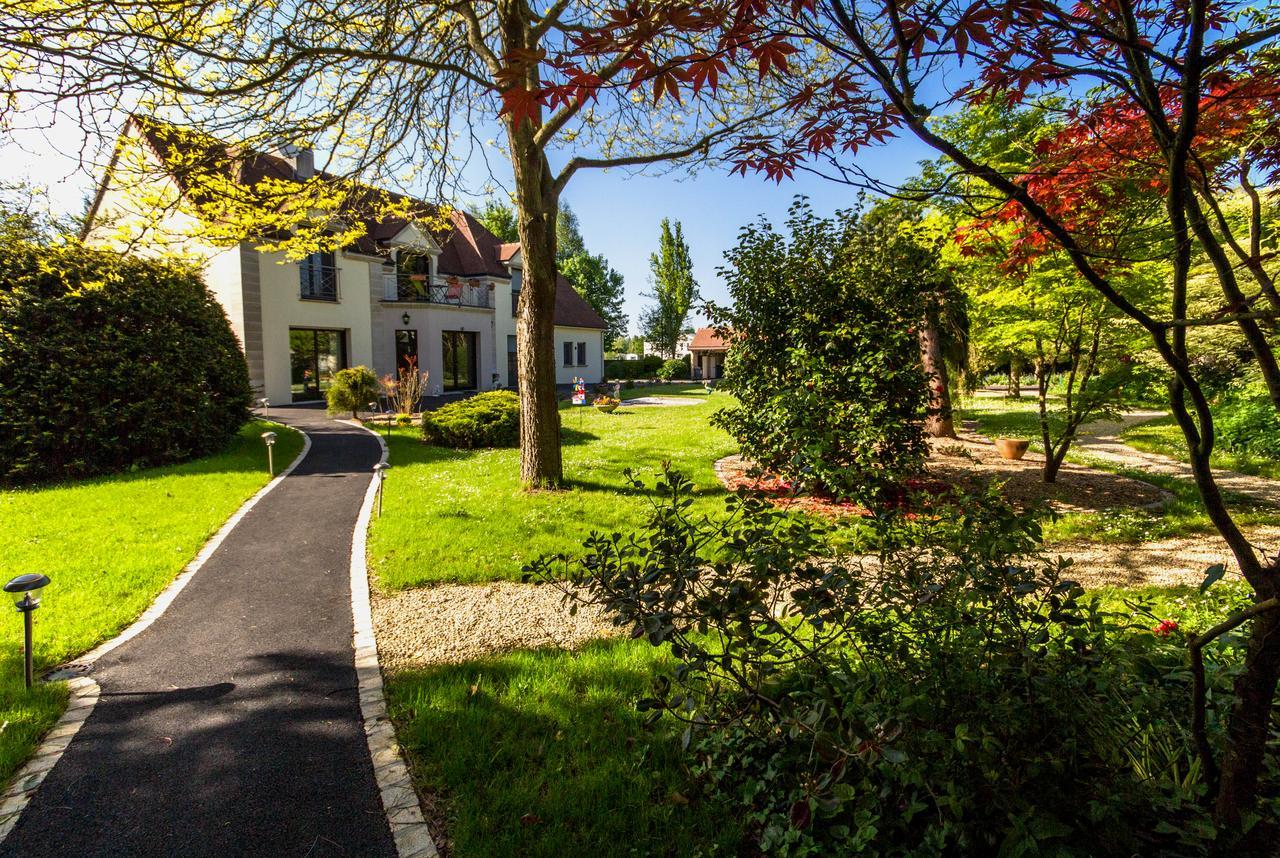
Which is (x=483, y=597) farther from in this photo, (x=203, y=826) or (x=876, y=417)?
(x=876, y=417)

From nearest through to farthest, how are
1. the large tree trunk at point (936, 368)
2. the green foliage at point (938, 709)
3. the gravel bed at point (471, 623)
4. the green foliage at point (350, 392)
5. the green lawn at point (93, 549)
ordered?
the green foliage at point (938, 709)
the green lawn at point (93, 549)
the gravel bed at point (471, 623)
the large tree trunk at point (936, 368)
the green foliage at point (350, 392)

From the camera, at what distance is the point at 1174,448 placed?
13.1m

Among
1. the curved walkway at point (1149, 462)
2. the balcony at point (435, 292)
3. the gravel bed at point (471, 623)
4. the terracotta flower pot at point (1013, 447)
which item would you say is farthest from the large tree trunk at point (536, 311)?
the balcony at point (435, 292)

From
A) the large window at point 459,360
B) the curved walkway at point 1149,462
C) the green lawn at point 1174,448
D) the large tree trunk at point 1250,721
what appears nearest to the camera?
the large tree trunk at point 1250,721

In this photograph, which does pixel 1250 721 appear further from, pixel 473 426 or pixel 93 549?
pixel 473 426

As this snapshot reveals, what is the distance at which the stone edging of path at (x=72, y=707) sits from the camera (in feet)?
9.81

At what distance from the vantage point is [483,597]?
5.56 m

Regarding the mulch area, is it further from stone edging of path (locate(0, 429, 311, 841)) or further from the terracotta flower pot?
stone edging of path (locate(0, 429, 311, 841))

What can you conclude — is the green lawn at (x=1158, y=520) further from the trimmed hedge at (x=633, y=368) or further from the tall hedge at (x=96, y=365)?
the trimmed hedge at (x=633, y=368)

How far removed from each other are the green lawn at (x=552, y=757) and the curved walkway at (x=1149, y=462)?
7877 mm

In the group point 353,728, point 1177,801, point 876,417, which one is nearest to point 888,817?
point 1177,801

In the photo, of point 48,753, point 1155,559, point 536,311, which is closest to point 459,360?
point 536,311

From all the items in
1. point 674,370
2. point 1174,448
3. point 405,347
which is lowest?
point 1174,448

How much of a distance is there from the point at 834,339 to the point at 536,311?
439cm
